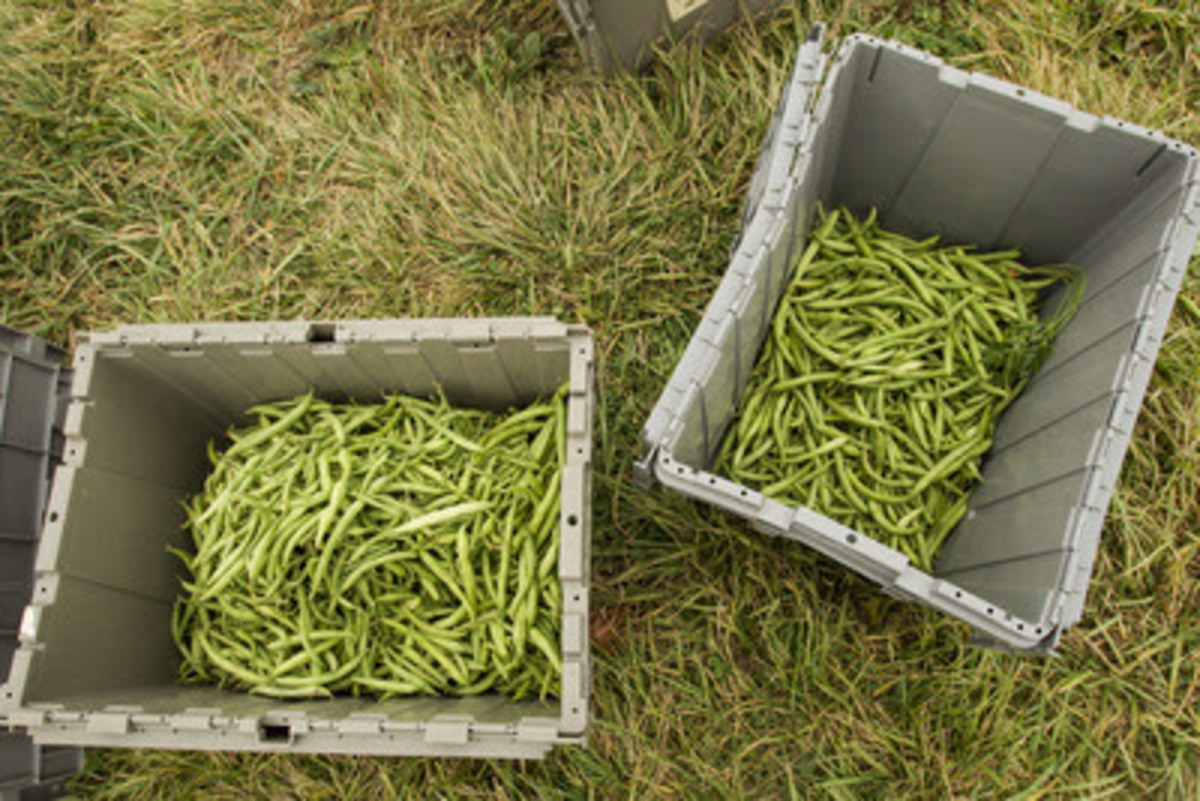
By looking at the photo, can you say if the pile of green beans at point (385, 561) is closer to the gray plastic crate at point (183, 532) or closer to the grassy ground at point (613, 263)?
the gray plastic crate at point (183, 532)

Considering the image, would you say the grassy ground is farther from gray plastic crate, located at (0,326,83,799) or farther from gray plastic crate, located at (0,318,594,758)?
gray plastic crate, located at (0,318,594,758)

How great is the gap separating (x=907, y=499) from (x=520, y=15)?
8.98ft

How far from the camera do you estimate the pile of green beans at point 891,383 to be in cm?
273

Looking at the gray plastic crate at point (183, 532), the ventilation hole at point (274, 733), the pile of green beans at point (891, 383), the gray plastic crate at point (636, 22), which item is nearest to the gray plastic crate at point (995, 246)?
the pile of green beans at point (891, 383)

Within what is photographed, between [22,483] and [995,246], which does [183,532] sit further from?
[995,246]

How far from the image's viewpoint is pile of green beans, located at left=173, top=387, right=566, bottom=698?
255cm

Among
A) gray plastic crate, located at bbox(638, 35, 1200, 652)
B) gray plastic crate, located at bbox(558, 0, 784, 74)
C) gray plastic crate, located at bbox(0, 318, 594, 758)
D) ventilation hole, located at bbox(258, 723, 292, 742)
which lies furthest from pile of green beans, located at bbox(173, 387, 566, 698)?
gray plastic crate, located at bbox(558, 0, 784, 74)

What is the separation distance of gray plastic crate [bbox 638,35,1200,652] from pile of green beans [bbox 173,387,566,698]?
51 centimetres

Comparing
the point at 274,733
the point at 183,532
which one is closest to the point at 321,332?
the point at 183,532

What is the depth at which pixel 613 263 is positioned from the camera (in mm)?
3402

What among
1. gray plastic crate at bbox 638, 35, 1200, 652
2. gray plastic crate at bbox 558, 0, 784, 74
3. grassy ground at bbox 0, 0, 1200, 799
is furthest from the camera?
gray plastic crate at bbox 558, 0, 784, 74

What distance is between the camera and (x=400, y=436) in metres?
2.79

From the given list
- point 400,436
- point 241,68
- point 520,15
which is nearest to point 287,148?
point 241,68

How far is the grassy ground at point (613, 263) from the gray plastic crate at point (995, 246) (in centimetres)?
54
